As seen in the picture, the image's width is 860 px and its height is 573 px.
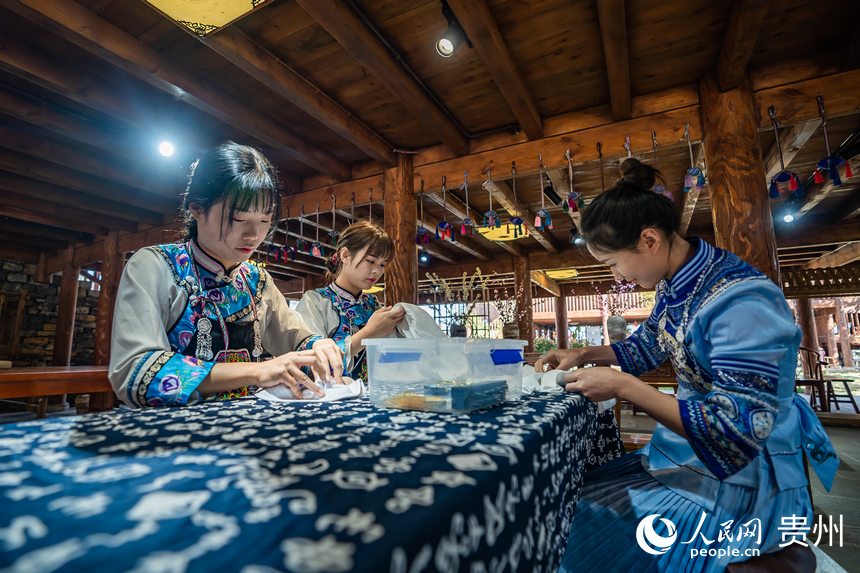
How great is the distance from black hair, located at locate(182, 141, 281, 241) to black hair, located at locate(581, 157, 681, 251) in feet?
3.85

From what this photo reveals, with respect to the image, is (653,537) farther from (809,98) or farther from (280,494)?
(809,98)

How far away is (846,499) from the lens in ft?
10.0

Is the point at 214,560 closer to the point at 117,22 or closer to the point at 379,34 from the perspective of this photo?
the point at 379,34

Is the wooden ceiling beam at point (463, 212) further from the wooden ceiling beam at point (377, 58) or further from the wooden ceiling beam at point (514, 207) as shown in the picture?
the wooden ceiling beam at point (377, 58)

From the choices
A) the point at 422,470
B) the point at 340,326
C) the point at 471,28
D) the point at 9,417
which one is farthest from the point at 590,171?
the point at 9,417

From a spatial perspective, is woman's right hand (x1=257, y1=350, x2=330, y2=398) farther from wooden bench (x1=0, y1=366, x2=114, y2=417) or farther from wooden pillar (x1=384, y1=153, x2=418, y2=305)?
wooden pillar (x1=384, y1=153, x2=418, y2=305)

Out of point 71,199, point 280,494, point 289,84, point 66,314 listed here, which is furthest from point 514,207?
point 66,314

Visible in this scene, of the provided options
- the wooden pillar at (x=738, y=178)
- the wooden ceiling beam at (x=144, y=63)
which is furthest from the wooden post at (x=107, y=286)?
→ the wooden pillar at (x=738, y=178)

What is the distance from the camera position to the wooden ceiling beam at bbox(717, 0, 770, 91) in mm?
2395

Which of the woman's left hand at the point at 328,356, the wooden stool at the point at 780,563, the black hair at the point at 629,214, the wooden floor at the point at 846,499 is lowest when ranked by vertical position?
the wooden floor at the point at 846,499

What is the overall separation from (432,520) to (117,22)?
3.73 meters

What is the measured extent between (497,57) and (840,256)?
10.1 metres

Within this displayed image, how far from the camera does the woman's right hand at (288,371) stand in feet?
3.38

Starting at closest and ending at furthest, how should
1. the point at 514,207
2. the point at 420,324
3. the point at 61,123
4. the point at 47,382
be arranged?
the point at 420,324 < the point at 47,382 < the point at 61,123 < the point at 514,207
